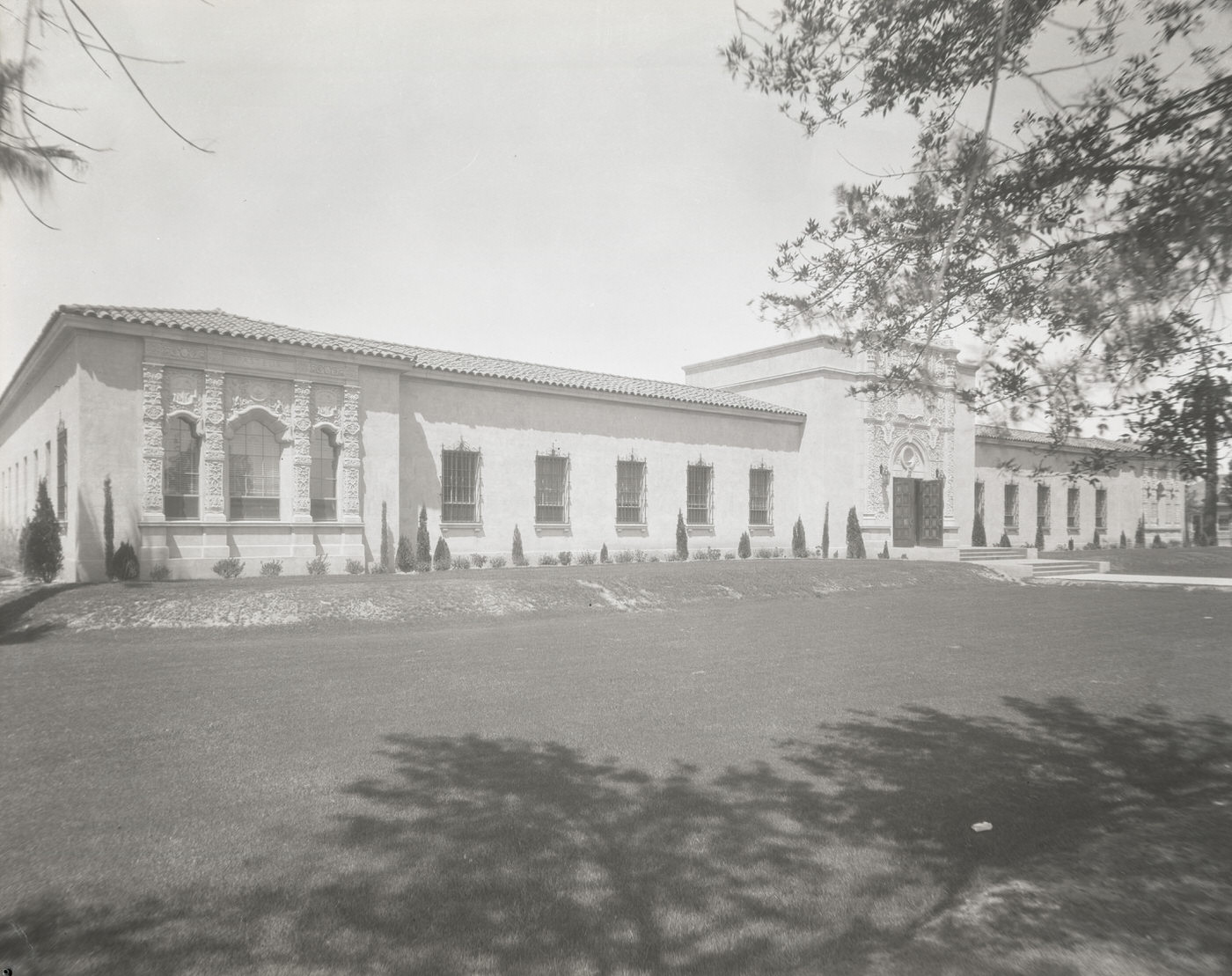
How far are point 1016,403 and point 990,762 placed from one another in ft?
8.59

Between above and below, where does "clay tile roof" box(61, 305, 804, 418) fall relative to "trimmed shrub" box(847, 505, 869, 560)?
above

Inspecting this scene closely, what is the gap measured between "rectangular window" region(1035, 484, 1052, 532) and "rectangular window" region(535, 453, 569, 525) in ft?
80.7

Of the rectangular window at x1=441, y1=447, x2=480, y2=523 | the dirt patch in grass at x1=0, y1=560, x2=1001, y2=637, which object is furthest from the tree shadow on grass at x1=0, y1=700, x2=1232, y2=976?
the rectangular window at x1=441, y1=447, x2=480, y2=523

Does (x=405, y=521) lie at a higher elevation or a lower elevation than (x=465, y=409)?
lower

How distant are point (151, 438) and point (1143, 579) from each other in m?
26.3

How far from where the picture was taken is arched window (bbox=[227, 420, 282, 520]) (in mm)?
17844

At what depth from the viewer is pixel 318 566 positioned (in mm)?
18453

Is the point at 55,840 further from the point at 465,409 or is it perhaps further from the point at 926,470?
the point at 926,470

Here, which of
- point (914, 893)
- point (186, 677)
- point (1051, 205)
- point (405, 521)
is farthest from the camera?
point (405, 521)

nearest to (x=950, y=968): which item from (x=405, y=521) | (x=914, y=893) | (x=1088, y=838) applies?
(x=914, y=893)

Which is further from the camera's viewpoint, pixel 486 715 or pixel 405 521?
pixel 405 521

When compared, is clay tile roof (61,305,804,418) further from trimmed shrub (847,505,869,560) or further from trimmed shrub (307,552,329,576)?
trimmed shrub (307,552,329,576)

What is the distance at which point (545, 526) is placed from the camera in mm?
23125

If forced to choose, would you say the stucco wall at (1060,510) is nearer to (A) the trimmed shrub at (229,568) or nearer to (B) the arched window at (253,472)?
(B) the arched window at (253,472)
